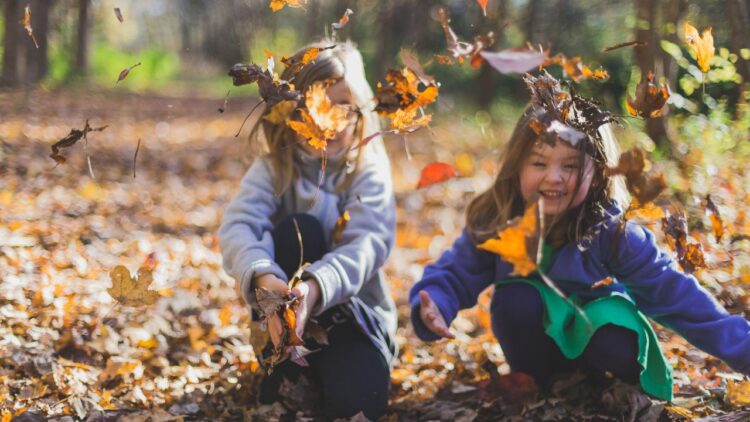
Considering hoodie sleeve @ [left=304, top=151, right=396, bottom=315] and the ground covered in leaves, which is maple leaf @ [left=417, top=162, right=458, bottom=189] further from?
hoodie sleeve @ [left=304, top=151, right=396, bottom=315]

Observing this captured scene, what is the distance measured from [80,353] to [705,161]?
10.4 feet

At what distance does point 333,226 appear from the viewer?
2.43 m

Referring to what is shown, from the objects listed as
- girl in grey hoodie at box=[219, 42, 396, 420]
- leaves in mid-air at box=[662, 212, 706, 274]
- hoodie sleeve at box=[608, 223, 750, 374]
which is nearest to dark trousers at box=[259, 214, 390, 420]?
girl in grey hoodie at box=[219, 42, 396, 420]

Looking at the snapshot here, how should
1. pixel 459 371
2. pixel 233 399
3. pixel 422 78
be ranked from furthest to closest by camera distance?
1. pixel 459 371
2. pixel 233 399
3. pixel 422 78

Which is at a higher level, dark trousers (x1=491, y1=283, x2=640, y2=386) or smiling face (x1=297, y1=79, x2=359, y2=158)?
smiling face (x1=297, y1=79, x2=359, y2=158)

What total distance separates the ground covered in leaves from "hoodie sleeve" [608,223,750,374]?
121 mm

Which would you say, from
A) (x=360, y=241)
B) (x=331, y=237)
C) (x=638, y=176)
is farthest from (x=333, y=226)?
(x=638, y=176)

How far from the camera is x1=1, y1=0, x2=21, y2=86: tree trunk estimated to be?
9.12 meters

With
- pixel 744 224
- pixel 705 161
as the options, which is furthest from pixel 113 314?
pixel 705 161

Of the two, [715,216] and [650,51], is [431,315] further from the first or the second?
[650,51]

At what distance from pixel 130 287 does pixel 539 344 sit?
124 centimetres

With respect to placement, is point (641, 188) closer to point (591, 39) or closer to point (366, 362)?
point (366, 362)

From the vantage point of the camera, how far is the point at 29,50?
12.5 meters

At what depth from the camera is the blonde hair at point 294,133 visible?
2340 mm
